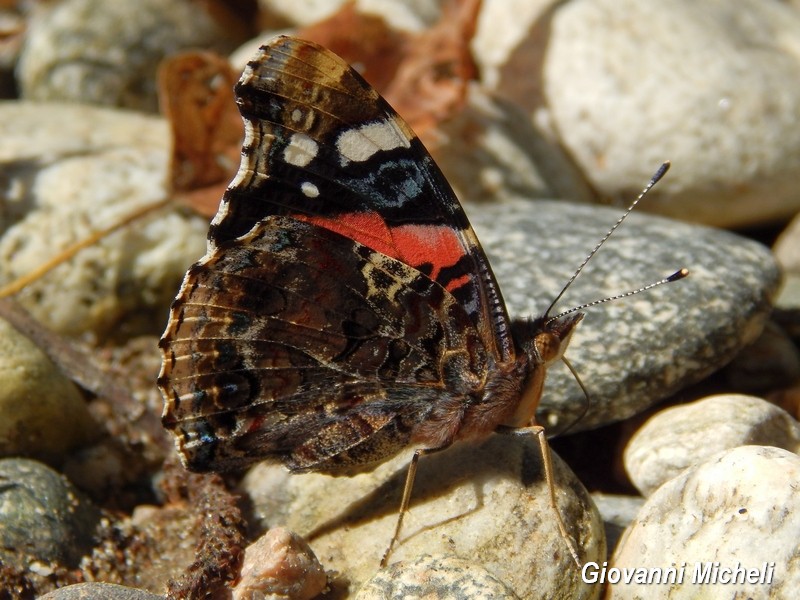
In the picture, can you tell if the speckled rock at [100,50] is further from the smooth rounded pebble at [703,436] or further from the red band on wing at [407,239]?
the smooth rounded pebble at [703,436]

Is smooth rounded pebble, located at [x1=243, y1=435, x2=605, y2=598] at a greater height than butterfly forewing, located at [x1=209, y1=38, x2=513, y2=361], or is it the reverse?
butterfly forewing, located at [x1=209, y1=38, x2=513, y2=361]

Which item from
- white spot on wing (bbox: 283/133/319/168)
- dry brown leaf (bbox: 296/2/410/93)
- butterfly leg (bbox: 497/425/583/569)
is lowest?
butterfly leg (bbox: 497/425/583/569)

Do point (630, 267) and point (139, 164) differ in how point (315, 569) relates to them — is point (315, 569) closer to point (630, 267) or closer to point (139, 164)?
point (630, 267)

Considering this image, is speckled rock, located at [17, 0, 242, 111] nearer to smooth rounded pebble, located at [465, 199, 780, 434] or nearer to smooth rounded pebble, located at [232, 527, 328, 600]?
smooth rounded pebble, located at [465, 199, 780, 434]

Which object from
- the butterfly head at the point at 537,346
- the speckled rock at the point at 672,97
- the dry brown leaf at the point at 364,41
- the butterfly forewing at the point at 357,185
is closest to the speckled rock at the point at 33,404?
the butterfly forewing at the point at 357,185

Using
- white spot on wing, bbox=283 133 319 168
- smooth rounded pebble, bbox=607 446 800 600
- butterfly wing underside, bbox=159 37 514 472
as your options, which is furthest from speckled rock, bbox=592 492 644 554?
white spot on wing, bbox=283 133 319 168

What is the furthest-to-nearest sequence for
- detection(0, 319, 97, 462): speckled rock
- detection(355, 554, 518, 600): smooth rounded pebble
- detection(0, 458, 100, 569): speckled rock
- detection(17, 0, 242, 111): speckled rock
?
detection(17, 0, 242, 111): speckled rock < detection(0, 319, 97, 462): speckled rock < detection(0, 458, 100, 569): speckled rock < detection(355, 554, 518, 600): smooth rounded pebble

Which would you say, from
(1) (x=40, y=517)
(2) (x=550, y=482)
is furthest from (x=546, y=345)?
(1) (x=40, y=517)

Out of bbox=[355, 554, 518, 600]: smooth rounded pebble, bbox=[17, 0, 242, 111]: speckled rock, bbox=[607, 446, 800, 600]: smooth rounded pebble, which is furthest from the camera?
bbox=[17, 0, 242, 111]: speckled rock
